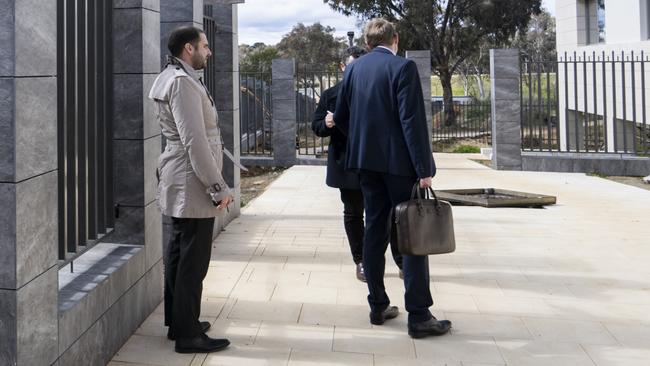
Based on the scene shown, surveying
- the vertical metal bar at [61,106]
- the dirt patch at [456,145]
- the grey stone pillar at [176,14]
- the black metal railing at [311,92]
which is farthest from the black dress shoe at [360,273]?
the dirt patch at [456,145]

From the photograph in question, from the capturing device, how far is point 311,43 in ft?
163

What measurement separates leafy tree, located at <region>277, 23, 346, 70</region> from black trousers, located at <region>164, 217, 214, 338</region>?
4591 centimetres

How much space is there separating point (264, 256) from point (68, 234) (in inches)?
102

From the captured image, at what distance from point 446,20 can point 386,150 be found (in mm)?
30918

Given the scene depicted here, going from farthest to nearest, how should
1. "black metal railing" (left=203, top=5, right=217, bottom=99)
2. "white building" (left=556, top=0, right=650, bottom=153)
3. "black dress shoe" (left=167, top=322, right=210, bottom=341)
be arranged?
"white building" (left=556, top=0, right=650, bottom=153)
"black metal railing" (left=203, top=5, right=217, bottom=99)
"black dress shoe" (left=167, top=322, right=210, bottom=341)

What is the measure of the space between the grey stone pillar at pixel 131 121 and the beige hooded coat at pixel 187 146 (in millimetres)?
505

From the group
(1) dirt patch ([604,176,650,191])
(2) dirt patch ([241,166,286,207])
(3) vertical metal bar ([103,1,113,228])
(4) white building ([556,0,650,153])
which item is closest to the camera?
(3) vertical metal bar ([103,1,113,228])

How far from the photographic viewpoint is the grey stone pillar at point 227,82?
7.38 m

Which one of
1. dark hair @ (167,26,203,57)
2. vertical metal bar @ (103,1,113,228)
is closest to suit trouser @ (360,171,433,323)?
dark hair @ (167,26,203,57)

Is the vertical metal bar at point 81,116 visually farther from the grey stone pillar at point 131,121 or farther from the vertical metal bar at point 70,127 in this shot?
the grey stone pillar at point 131,121

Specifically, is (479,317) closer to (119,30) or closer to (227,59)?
(119,30)

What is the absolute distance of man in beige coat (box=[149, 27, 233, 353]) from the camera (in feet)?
10.6

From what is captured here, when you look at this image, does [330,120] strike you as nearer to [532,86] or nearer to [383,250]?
[383,250]

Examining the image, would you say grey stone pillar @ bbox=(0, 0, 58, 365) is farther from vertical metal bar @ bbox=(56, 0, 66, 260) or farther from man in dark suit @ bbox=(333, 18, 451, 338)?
man in dark suit @ bbox=(333, 18, 451, 338)
